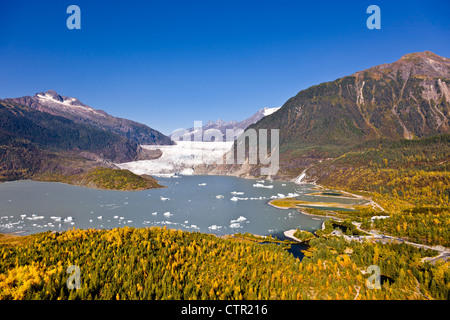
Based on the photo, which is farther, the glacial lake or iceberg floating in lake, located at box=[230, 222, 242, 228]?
iceberg floating in lake, located at box=[230, 222, 242, 228]

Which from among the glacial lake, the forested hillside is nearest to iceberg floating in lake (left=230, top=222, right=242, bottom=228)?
the glacial lake

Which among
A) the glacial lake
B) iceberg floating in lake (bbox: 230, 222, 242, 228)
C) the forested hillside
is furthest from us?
iceberg floating in lake (bbox: 230, 222, 242, 228)

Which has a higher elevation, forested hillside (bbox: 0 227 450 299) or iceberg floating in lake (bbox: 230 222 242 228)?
forested hillside (bbox: 0 227 450 299)

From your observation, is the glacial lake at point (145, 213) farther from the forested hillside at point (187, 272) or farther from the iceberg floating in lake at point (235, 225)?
the forested hillside at point (187, 272)

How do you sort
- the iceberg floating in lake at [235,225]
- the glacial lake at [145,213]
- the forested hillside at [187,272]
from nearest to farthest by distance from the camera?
the forested hillside at [187,272] < the glacial lake at [145,213] < the iceberg floating in lake at [235,225]

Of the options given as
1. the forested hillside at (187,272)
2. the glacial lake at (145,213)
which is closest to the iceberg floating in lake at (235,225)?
the glacial lake at (145,213)

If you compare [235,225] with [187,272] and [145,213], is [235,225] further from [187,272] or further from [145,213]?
[187,272]

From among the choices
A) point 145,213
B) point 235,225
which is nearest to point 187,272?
point 235,225

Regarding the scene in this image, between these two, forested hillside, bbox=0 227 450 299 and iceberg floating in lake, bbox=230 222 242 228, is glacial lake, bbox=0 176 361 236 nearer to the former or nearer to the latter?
iceberg floating in lake, bbox=230 222 242 228

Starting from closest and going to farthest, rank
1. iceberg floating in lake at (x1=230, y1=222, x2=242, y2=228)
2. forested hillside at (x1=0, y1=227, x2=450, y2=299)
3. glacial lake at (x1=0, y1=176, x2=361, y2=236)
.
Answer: forested hillside at (x1=0, y1=227, x2=450, y2=299) → glacial lake at (x1=0, y1=176, x2=361, y2=236) → iceberg floating in lake at (x1=230, y1=222, x2=242, y2=228)
